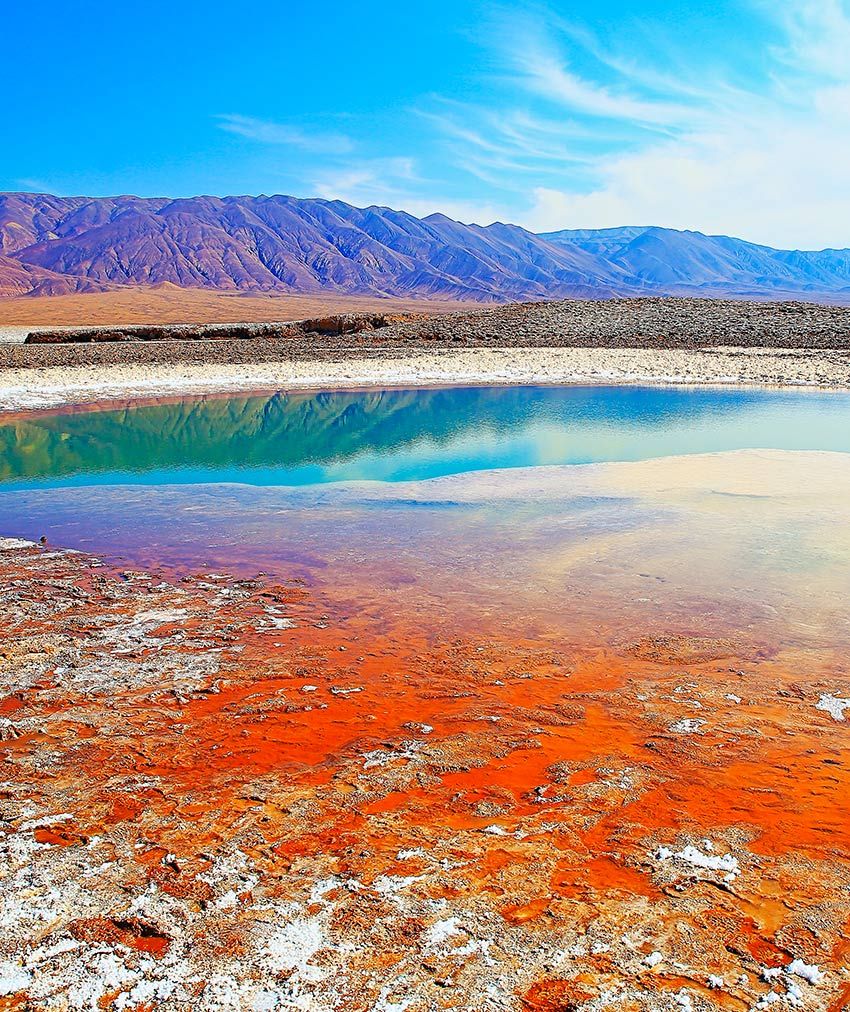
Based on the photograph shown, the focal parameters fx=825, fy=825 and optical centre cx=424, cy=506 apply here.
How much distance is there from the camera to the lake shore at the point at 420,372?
841 inches

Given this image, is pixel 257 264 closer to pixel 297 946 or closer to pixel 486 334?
pixel 486 334

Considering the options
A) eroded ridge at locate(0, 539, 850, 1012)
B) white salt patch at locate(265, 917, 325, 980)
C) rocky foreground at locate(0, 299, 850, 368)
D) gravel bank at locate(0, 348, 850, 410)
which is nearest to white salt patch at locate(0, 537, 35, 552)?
eroded ridge at locate(0, 539, 850, 1012)

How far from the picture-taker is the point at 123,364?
24.6m

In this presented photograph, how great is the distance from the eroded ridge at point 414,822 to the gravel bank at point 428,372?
1644cm

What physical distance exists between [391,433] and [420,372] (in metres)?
8.22

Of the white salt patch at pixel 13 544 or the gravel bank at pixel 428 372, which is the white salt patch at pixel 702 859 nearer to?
the white salt patch at pixel 13 544

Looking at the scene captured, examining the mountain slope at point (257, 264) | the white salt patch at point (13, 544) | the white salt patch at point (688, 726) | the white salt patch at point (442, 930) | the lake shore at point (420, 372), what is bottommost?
the white salt patch at point (442, 930)

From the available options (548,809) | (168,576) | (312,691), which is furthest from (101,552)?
(548,809)

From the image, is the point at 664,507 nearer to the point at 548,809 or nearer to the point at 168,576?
the point at 168,576

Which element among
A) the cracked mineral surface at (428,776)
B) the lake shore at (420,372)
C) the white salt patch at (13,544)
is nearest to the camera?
the cracked mineral surface at (428,776)

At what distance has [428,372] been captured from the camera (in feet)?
80.0

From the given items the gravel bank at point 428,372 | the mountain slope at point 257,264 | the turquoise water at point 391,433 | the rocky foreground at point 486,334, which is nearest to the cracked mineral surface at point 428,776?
the turquoise water at point 391,433

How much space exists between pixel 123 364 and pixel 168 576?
19.1 meters

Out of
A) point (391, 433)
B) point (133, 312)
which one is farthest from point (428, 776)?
point (133, 312)
